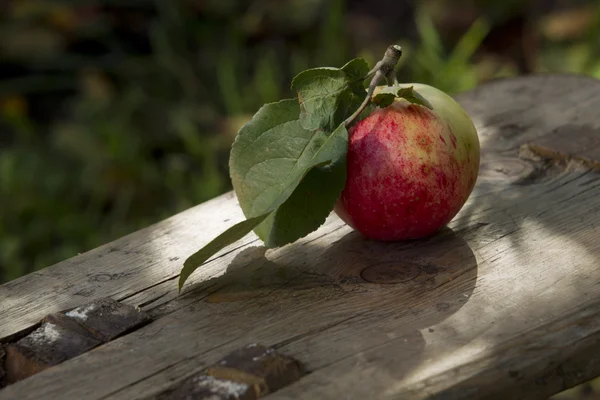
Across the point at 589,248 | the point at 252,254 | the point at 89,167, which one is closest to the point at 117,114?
the point at 89,167

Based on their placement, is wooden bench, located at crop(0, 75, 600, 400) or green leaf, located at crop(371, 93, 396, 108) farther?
green leaf, located at crop(371, 93, 396, 108)

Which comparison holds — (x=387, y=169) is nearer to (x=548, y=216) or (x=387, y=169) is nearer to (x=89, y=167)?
(x=548, y=216)

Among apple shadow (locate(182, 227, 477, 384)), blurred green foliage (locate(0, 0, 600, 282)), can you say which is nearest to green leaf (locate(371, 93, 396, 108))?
apple shadow (locate(182, 227, 477, 384))

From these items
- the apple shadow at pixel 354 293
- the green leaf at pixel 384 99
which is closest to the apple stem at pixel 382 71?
the green leaf at pixel 384 99

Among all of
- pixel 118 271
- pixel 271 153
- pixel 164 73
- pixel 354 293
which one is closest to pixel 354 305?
pixel 354 293

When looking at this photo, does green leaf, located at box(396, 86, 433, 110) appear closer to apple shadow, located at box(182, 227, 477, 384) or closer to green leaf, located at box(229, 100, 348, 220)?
green leaf, located at box(229, 100, 348, 220)

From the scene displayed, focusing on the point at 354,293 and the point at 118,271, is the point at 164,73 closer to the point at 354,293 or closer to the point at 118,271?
the point at 118,271
